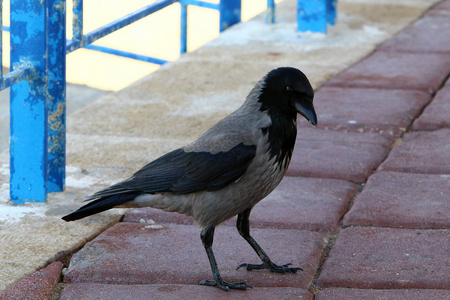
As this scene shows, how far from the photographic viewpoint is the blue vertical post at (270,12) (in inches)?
253

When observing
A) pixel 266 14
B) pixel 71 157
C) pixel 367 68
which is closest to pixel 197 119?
pixel 71 157

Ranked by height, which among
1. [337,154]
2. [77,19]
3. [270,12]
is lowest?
[337,154]

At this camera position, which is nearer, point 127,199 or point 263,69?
point 127,199

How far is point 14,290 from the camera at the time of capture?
252cm

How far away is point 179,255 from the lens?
9.32ft

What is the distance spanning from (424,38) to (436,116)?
1935 millimetres

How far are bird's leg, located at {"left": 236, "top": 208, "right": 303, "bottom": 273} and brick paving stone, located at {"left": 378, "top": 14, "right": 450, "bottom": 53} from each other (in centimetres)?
335

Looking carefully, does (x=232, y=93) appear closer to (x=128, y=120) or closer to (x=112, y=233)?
(x=128, y=120)

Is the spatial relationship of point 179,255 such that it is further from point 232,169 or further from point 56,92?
point 56,92

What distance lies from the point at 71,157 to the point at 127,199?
3.85ft

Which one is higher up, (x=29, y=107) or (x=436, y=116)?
(x=29, y=107)

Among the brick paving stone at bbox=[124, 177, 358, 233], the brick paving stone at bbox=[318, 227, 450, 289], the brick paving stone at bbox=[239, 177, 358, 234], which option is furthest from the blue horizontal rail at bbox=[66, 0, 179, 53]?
the brick paving stone at bbox=[318, 227, 450, 289]

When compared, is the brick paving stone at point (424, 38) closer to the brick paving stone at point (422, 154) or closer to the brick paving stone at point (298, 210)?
the brick paving stone at point (422, 154)

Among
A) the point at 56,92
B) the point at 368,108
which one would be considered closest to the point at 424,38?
the point at 368,108
